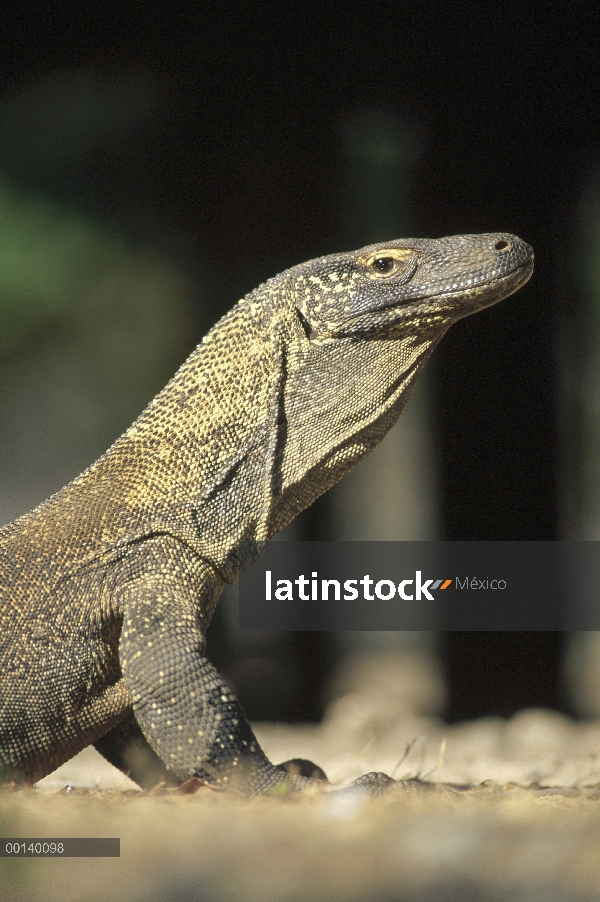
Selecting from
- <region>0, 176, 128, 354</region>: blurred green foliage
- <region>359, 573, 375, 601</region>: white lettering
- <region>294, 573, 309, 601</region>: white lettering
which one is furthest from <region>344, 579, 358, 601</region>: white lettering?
<region>0, 176, 128, 354</region>: blurred green foliage

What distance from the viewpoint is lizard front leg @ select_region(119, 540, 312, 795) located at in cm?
253

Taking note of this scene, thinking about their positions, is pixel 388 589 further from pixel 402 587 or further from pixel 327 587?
pixel 327 587

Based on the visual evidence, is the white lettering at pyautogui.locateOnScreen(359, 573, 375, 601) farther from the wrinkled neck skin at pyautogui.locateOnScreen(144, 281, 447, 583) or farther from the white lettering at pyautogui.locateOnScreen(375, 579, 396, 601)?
the wrinkled neck skin at pyautogui.locateOnScreen(144, 281, 447, 583)

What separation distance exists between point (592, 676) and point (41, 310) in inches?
160

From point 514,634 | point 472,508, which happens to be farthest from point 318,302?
point 514,634

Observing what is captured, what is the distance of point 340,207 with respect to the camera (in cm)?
526

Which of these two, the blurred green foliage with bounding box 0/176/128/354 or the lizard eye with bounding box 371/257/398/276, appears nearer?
the lizard eye with bounding box 371/257/398/276

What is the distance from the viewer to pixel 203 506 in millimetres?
2932

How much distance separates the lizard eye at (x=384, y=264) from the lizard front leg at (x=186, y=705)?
56.0 inches

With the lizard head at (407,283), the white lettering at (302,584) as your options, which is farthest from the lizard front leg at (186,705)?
the white lettering at (302,584)

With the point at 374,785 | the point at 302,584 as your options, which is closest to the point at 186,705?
the point at 374,785

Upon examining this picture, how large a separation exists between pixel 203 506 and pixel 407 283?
3.59ft

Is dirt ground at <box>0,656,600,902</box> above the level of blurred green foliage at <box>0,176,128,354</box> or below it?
below

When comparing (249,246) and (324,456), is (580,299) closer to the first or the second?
(249,246)
